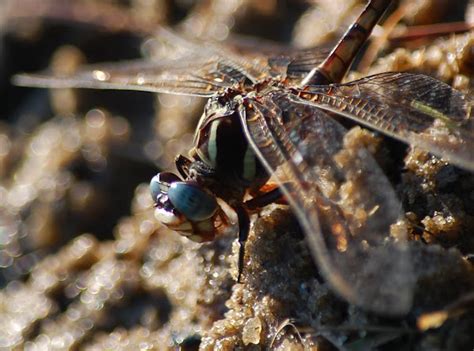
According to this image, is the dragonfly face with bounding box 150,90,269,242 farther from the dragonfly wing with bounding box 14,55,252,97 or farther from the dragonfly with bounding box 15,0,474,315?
the dragonfly wing with bounding box 14,55,252,97

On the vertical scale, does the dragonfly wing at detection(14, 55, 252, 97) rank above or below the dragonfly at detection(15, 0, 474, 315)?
above

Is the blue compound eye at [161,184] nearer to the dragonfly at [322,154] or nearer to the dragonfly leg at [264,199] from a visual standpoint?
the dragonfly at [322,154]

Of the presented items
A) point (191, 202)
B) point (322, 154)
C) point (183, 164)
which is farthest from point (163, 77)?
point (322, 154)

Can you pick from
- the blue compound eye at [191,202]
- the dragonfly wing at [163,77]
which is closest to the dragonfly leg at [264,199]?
the blue compound eye at [191,202]

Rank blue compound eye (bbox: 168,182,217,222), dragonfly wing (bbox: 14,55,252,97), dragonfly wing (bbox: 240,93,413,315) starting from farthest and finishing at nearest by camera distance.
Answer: dragonfly wing (bbox: 14,55,252,97), blue compound eye (bbox: 168,182,217,222), dragonfly wing (bbox: 240,93,413,315)

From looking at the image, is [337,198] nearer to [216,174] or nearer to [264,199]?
[264,199]

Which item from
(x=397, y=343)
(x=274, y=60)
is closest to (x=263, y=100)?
(x=274, y=60)

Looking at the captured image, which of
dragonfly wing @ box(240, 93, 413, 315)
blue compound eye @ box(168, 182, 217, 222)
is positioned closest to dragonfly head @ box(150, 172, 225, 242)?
blue compound eye @ box(168, 182, 217, 222)
